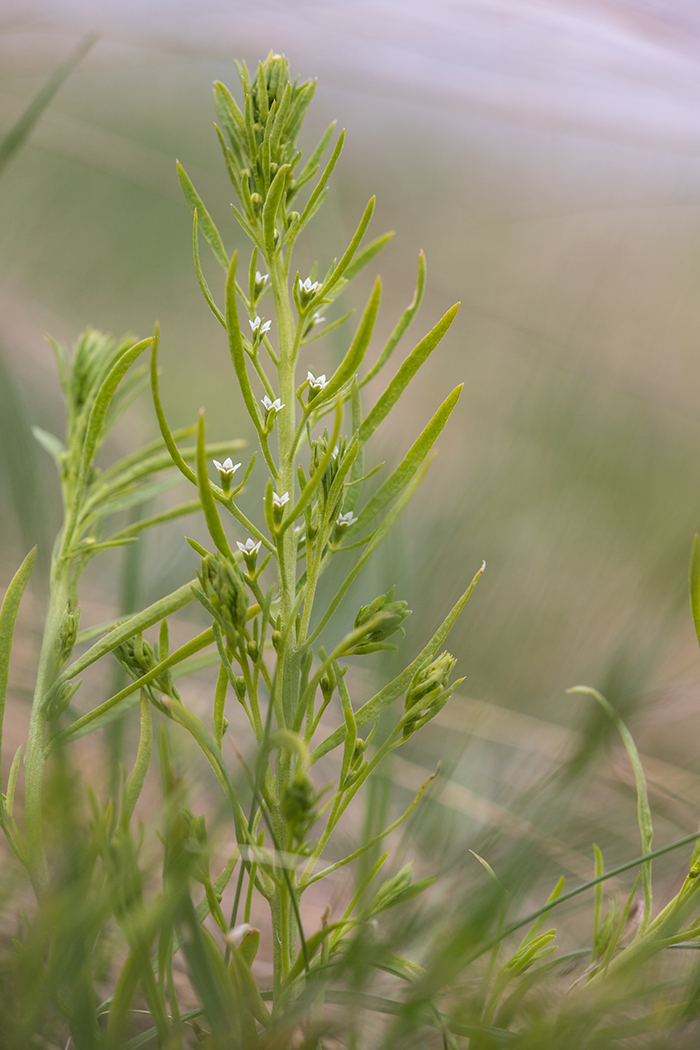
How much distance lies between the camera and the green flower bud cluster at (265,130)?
20cm

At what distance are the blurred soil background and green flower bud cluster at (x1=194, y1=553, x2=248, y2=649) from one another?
0.10 m

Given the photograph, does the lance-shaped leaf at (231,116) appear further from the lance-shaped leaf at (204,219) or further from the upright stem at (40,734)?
the upright stem at (40,734)

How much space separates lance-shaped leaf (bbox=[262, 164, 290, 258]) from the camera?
0.19 meters

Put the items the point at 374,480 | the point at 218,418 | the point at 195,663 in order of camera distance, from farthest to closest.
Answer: the point at 218,418 → the point at 374,480 → the point at 195,663

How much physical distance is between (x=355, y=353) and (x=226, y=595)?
0.06 meters

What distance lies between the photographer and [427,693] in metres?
0.18

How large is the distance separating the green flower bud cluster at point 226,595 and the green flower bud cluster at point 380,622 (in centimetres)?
3

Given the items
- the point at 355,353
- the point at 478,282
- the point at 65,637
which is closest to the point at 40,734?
the point at 65,637

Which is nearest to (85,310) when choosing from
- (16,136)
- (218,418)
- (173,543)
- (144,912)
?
(218,418)

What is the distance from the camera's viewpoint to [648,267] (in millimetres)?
883

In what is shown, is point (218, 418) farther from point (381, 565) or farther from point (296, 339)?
point (296, 339)

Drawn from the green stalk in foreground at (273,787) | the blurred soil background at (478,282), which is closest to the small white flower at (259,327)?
the green stalk in foreground at (273,787)

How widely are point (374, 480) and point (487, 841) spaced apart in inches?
8.3

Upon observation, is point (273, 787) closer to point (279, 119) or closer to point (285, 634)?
point (285, 634)
